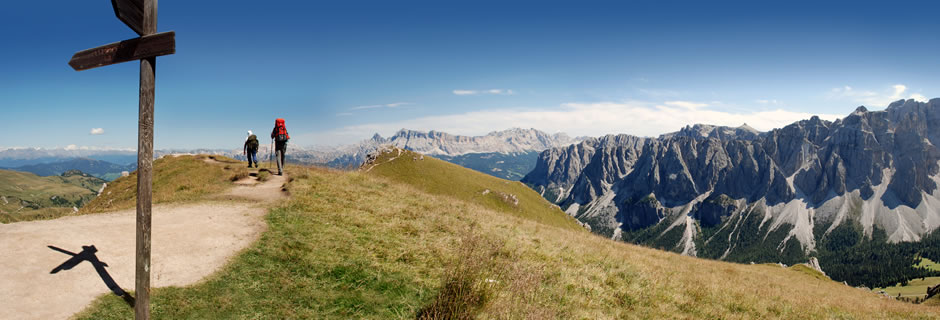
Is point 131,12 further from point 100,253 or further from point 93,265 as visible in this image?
point 100,253

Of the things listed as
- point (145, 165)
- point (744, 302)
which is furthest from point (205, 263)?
point (744, 302)

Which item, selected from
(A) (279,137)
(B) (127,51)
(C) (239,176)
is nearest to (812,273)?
(A) (279,137)

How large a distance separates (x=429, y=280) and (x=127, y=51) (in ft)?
27.9

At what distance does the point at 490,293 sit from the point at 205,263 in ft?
28.4

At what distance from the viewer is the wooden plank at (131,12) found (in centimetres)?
634

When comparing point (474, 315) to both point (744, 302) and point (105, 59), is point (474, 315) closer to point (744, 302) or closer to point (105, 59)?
point (105, 59)

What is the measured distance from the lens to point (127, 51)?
6.84 meters

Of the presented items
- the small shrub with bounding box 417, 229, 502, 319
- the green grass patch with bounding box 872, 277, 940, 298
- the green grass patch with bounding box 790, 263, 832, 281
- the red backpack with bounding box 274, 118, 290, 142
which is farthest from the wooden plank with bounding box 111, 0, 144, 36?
the green grass patch with bounding box 872, 277, 940, 298

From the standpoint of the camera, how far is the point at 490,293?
775 cm

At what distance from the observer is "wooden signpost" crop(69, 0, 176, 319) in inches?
261

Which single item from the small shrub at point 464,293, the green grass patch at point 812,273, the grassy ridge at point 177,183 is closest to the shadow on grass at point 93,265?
the small shrub at point 464,293

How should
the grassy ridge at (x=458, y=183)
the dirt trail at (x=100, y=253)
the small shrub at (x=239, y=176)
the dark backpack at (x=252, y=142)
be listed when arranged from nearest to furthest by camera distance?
1. the dirt trail at (x=100, y=253)
2. the small shrub at (x=239, y=176)
3. the dark backpack at (x=252, y=142)
4. the grassy ridge at (x=458, y=183)

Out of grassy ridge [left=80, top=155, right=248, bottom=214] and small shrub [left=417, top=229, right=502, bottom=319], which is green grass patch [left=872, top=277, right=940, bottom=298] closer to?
small shrub [left=417, top=229, right=502, bottom=319]

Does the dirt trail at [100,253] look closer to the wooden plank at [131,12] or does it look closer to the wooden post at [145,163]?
the wooden post at [145,163]
